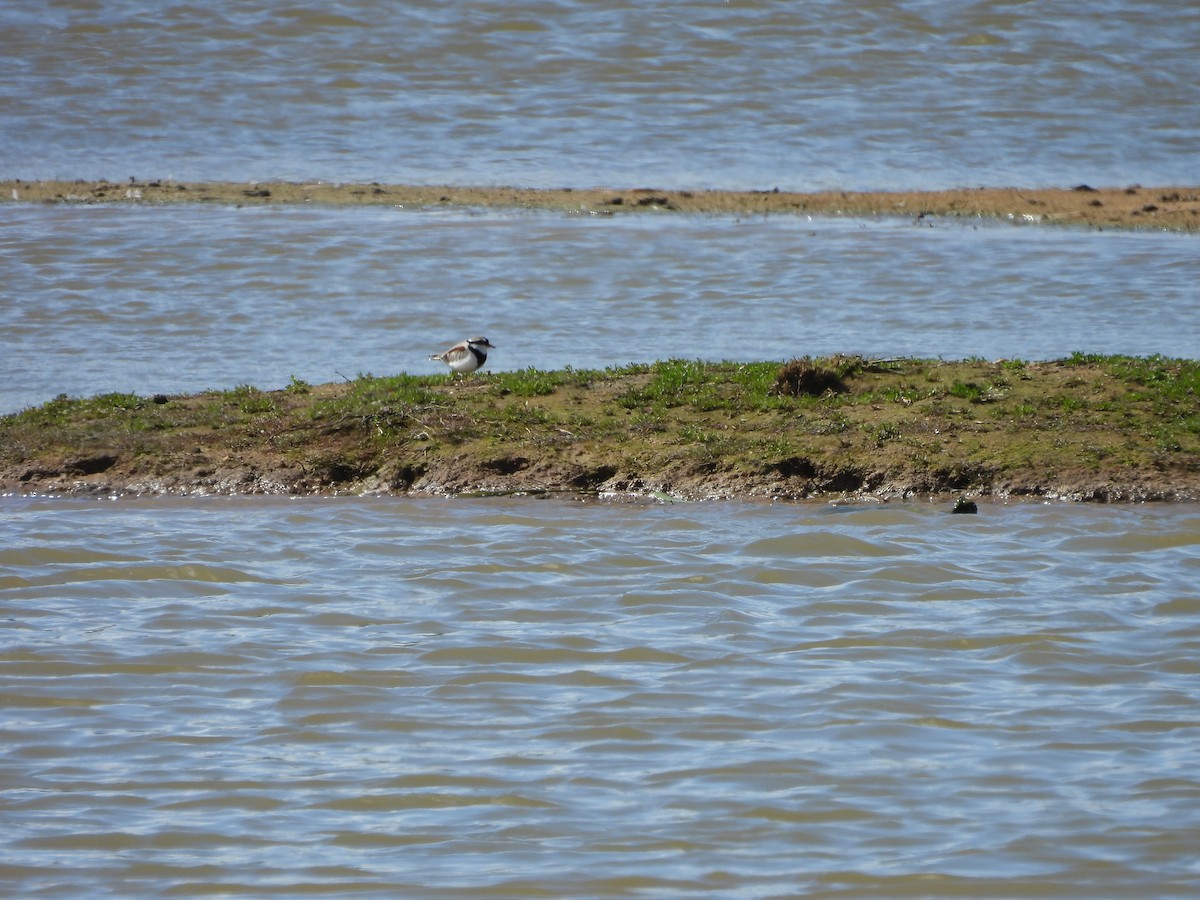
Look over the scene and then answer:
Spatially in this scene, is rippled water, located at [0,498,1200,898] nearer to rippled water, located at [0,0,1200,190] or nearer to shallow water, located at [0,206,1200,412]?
shallow water, located at [0,206,1200,412]

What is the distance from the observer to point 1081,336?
487 inches

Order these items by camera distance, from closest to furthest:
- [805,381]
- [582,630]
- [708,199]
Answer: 1. [582,630]
2. [805,381]
3. [708,199]

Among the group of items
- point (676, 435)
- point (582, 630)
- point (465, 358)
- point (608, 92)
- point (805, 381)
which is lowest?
point (582, 630)

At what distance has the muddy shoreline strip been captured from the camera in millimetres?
18297

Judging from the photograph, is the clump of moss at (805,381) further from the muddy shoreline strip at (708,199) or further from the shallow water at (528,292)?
the muddy shoreline strip at (708,199)

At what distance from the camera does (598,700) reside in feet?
20.3

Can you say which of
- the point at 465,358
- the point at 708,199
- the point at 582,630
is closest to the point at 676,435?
the point at 465,358

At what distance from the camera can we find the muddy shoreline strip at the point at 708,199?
18.3 metres

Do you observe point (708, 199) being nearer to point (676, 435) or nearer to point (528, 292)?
point (528, 292)

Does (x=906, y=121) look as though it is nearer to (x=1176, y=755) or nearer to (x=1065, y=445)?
(x=1065, y=445)

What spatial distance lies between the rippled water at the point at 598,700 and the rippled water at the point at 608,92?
12745 millimetres

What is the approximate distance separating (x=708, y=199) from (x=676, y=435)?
10.3m

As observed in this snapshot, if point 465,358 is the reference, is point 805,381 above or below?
above

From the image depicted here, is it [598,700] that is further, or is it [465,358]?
[465,358]
